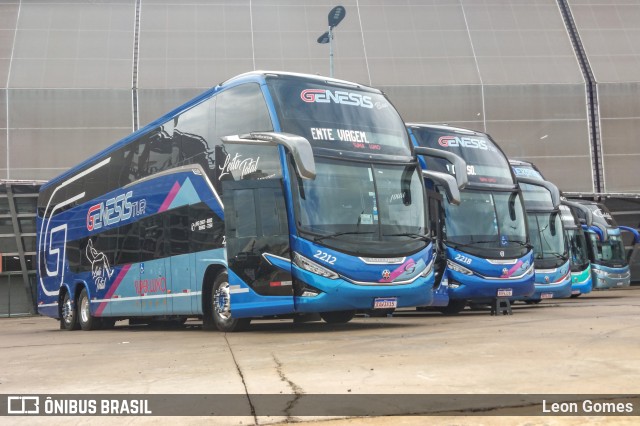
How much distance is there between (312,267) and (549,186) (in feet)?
30.1

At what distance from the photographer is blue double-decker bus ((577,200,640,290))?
97.3 feet

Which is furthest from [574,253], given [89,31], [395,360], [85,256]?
[89,31]

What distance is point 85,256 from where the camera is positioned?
18.3 m

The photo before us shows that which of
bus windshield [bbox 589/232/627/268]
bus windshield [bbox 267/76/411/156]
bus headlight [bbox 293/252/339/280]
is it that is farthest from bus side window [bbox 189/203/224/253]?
bus windshield [bbox 589/232/627/268]

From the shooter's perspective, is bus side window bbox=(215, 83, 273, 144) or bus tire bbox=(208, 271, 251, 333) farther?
bus tire bbox=(208, 271, 251, 333)

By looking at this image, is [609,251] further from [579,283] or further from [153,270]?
[153,270]

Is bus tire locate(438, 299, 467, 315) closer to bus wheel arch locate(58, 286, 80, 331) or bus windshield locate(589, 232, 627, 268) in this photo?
bus wheel arch locate(58, 286, 80, 331)

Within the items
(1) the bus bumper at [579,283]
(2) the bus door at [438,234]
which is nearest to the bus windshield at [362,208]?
(2) the bus door at [438,234]

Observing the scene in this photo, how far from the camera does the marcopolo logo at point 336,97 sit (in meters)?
12.3

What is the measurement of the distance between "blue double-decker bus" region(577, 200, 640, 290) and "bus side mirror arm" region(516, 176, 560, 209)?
10.0 m

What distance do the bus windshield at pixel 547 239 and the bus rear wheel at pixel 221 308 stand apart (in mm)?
9547

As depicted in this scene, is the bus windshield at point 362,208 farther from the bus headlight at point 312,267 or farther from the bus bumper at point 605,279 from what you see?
the bus bumper at point 605,279

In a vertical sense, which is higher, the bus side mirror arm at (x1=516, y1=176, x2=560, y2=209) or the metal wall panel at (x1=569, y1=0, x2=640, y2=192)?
the metal wall panel at (x1=569, y1=0, x2=640, y2=192)

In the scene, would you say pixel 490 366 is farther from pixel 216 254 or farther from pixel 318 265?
pixel 216 254
